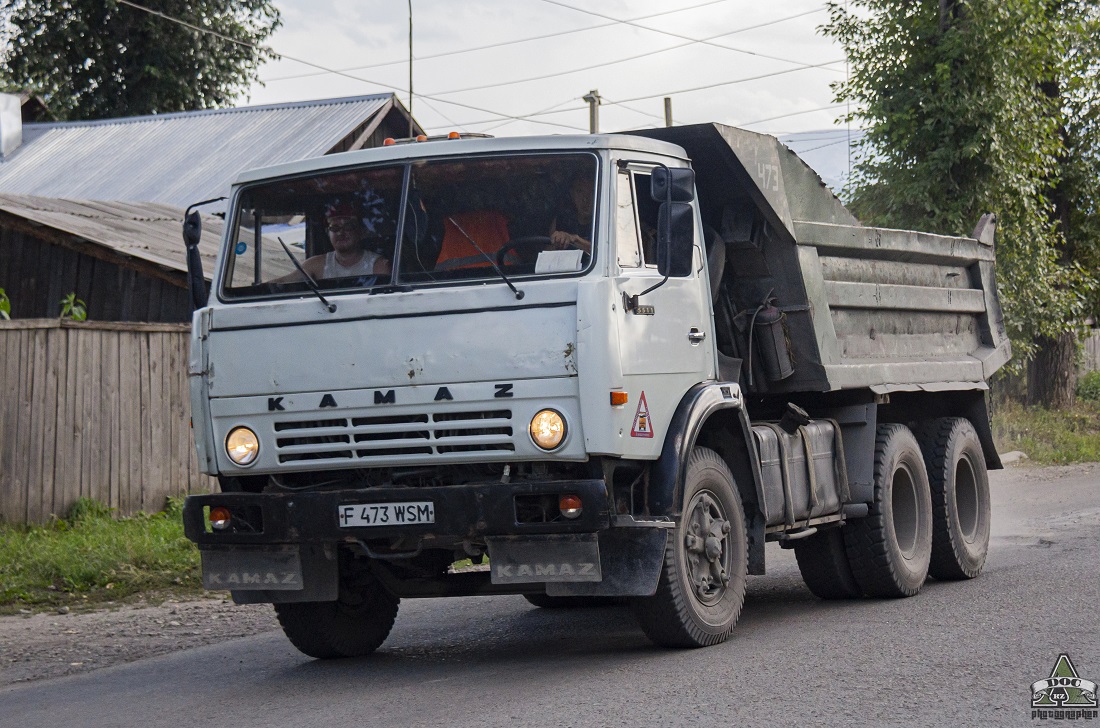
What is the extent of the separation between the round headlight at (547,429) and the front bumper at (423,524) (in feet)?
0.58

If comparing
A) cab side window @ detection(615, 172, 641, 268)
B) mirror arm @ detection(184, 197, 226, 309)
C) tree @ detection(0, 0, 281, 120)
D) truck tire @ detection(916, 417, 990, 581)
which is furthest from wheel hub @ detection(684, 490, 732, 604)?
tree @ detection(0, 0, 281, 120)

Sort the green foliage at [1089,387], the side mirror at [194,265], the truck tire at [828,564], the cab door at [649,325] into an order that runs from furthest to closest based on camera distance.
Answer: the green foliage at [1089,387] < the truck tire at [828,564] < the side mirror at [194,265] < the cab door at [649,325]

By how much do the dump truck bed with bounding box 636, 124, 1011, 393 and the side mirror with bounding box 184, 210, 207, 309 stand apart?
2512 mm

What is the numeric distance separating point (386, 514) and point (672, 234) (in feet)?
5.97

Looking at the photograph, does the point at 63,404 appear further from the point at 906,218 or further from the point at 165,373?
the point at 906,218

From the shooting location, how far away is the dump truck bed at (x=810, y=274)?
7.80m

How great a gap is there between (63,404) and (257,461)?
6.34 m

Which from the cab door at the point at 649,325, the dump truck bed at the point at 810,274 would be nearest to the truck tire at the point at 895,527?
the dump truck bed at the point at 810,274

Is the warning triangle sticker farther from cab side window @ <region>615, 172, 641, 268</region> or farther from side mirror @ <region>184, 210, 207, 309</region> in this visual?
side mirror @ <region>184, 210, 207, 309</region>

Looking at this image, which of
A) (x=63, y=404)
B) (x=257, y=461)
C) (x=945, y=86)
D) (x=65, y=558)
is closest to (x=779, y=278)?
(x=257, y=461)

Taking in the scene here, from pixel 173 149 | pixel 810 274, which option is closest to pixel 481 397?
pixel 810 274

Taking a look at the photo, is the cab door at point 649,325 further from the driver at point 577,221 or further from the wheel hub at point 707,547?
the wheel hub at point 707,547

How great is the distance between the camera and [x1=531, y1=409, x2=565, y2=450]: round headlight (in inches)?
234

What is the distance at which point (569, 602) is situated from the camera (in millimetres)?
9000
